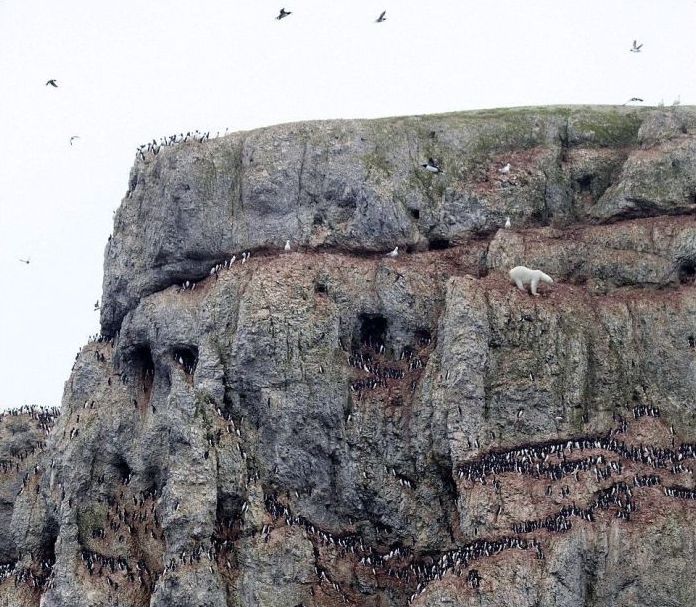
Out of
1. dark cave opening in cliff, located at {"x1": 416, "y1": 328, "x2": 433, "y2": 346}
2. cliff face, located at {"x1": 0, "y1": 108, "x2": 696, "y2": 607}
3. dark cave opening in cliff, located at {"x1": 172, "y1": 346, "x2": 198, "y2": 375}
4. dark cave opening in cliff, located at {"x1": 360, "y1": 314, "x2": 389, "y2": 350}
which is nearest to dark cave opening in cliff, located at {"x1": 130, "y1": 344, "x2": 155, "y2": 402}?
cliff face, located at {"x1": 0, "y1": 108, "x2": 696, "y2": 607}

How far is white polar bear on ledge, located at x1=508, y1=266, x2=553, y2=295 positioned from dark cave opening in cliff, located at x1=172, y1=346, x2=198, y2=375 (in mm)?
19001

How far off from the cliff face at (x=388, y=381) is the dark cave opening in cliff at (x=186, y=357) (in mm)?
153

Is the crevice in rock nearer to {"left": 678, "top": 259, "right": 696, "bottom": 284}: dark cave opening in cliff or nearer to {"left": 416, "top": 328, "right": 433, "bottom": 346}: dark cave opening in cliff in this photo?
{"left": 416, "top": 328, "right": 433, "bottom": 346}: dark cave opening in cliff

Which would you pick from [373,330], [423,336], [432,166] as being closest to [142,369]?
[373,330]

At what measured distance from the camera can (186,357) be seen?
72.5 m

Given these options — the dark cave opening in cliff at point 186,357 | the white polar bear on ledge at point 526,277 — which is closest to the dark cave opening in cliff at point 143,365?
the dark cave opening in cliff at point 186,357

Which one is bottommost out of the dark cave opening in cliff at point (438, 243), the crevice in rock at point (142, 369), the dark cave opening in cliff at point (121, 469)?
the dark cave opening in cliff at point (121, 469)

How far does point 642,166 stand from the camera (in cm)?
7488

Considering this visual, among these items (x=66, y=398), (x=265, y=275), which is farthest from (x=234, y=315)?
(x=66, y=398)

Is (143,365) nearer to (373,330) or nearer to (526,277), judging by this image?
(373,330)

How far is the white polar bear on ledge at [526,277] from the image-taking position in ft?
224

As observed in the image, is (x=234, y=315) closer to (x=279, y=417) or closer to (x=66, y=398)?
(x=279, y=417)

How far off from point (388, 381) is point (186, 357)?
12426mm

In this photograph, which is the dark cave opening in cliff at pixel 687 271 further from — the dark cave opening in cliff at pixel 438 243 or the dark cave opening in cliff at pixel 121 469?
the dark cave opening in cliff at pixel 121 469
